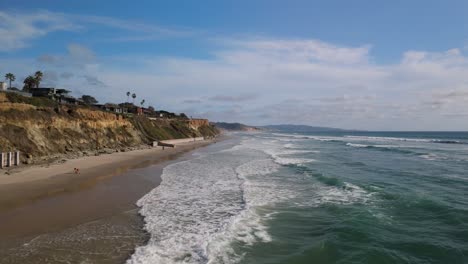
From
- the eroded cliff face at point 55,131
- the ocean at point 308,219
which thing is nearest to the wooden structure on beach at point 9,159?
the eroded cliff face at point 55,131

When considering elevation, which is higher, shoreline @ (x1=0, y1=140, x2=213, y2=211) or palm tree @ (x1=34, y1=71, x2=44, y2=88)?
palm tree @ (x1=34, y1=71, x2=44, y2=88)

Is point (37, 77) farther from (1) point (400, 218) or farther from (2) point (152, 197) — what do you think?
(1) point (400, 218)

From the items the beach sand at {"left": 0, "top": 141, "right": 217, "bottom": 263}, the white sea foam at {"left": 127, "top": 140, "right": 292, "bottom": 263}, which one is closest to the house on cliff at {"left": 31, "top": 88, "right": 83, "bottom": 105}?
the beach sand at {"left": 0, "top": 141, "right": 217, "bottom": 263}

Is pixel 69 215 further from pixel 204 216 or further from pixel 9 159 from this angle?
pixel 9 159

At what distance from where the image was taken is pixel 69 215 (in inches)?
591

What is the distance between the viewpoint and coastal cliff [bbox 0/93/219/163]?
30891 millimetres

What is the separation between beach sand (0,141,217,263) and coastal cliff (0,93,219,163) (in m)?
5.37

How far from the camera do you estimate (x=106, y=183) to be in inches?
920

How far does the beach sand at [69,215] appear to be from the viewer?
10617 millimetres

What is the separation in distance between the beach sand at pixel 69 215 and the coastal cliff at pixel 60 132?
5373 mm

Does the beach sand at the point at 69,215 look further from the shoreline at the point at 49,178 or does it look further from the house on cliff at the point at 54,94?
the house on cliff at the point at 54,94

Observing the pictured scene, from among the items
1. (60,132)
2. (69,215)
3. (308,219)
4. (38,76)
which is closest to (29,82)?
(38,76)

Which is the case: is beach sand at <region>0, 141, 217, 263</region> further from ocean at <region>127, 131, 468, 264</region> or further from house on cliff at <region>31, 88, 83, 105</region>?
house on cliff at <region>31, 88, 83, 105</region>

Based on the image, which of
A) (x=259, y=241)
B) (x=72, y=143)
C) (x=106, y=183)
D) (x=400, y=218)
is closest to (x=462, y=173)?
(x=400, y=218)
